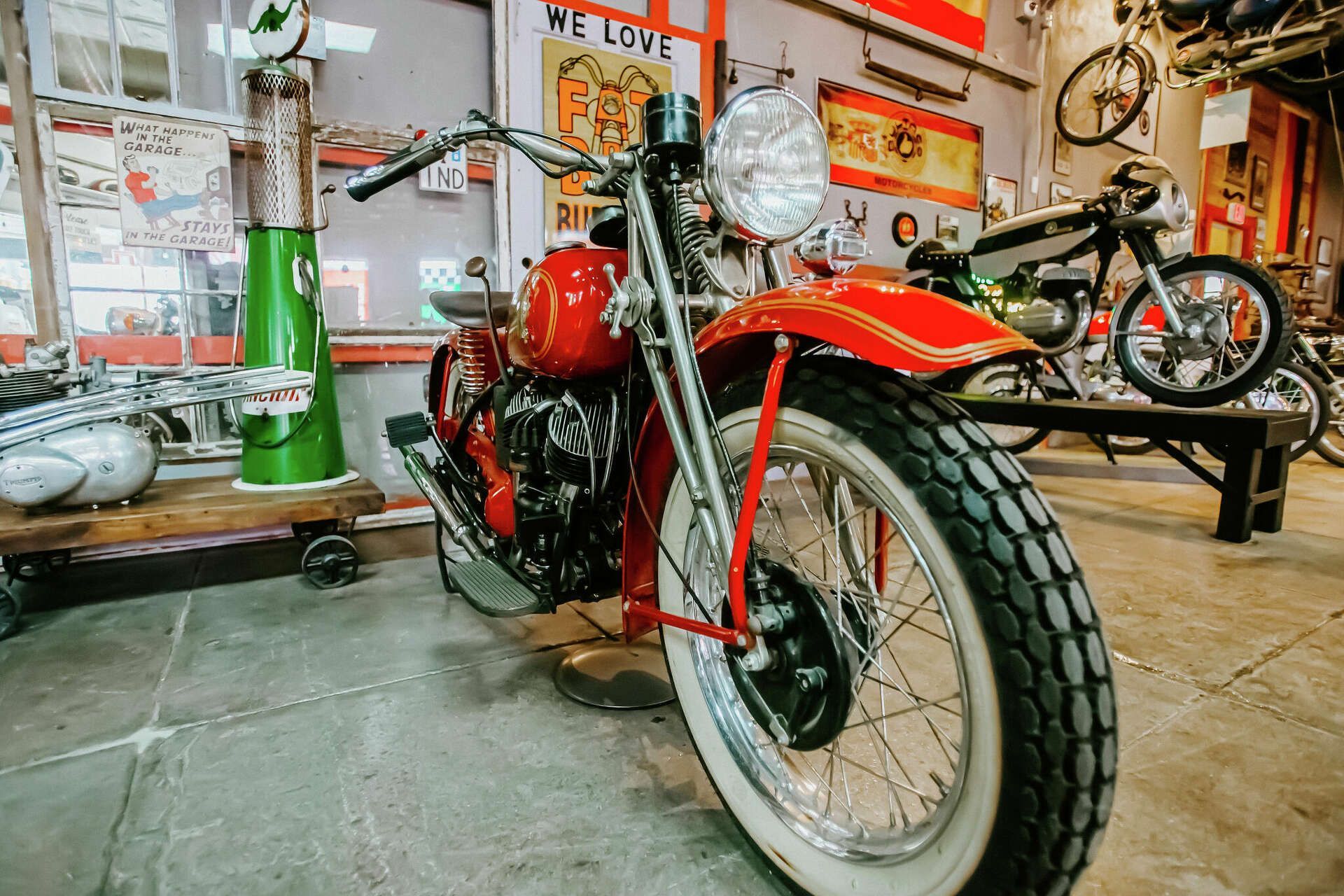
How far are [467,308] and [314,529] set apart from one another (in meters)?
1.17

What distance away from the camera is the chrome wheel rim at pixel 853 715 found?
0.83 meters

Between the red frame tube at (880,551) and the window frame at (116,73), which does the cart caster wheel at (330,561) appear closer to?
the window frame at (116,73)

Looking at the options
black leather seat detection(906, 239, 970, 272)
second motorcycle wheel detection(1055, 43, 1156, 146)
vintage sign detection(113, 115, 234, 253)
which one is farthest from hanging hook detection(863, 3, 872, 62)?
vintage sign detection(113, 115, 234, 253)

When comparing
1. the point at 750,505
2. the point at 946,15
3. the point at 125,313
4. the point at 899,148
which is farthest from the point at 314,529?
the point at 946,15

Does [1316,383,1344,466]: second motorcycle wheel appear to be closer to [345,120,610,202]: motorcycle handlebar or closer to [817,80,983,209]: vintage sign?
[817,80,983,209]: vintage sign

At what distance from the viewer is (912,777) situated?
49.9 inches

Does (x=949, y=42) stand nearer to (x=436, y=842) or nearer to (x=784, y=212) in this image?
(x=784, y=212)

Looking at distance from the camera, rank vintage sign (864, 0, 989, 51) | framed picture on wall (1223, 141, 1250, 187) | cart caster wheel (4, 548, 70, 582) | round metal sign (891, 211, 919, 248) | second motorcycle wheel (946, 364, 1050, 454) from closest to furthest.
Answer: cart caster wheel (4, 548, 70, 582), second motorcycle wheel (946, 364, 1050, 454), vintage sign (864, 0, 989, 51), round metal sign (891, 211, 919, 248), framed picture on wall (1223, 141, 1250, 187)

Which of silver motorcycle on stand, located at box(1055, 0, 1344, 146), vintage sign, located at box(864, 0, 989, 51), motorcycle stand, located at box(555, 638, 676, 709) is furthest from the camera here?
silver motorcycle on stand, located at box(1055, 0, 1344, 146)

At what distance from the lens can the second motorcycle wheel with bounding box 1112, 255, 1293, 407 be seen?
2785mm

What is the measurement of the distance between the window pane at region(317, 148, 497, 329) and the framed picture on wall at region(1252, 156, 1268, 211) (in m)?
8.25

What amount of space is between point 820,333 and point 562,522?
826 millimetres

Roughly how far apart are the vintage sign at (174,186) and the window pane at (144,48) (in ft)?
0.50

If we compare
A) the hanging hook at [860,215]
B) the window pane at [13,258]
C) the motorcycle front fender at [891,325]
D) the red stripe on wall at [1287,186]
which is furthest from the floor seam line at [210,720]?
the red stripe on wall at [1287,186]
